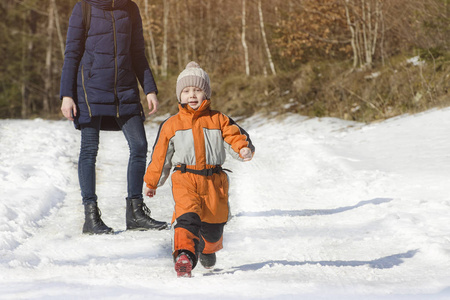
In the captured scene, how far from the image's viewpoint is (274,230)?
435 cm

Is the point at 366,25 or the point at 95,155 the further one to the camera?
the point at 366,25

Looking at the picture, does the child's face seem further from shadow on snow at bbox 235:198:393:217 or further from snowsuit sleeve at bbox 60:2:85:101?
shadow on snow at bbox 235:198:393:217

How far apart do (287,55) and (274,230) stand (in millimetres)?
15522

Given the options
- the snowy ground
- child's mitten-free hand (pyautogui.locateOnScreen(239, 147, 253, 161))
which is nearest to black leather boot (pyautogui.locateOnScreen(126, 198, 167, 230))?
the snowy ground

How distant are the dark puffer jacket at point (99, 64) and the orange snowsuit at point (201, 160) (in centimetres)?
101

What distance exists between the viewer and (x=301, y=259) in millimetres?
3551

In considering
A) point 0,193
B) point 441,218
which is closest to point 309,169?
point 441,218

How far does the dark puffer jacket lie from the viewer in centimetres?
410

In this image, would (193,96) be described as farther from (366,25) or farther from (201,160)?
(366,25)

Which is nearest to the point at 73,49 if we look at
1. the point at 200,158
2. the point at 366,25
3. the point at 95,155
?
the point at 95,155

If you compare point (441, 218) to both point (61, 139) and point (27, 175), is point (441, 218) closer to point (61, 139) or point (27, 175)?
point (27, 175)

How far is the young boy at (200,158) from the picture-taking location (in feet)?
10.5

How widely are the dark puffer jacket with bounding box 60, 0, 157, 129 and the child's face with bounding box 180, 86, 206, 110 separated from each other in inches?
36.9

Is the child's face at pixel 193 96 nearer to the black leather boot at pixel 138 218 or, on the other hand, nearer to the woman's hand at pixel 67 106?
the woman's hand at pixel 67 106
